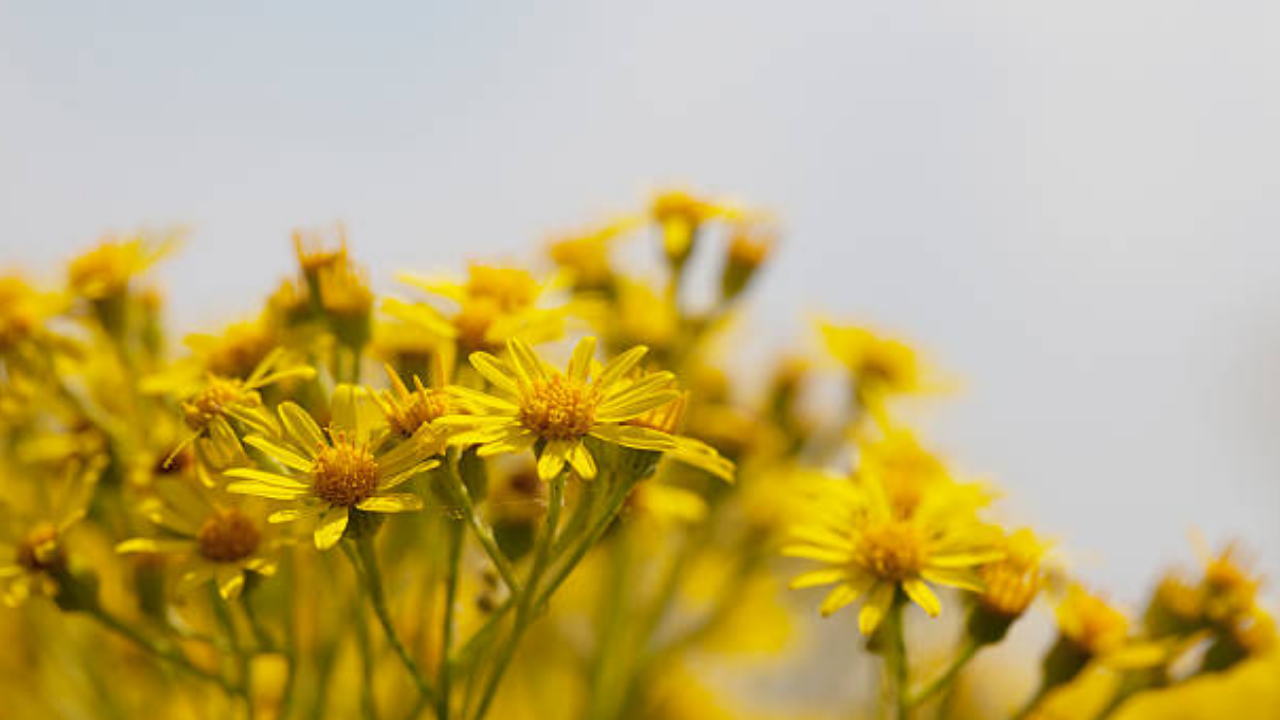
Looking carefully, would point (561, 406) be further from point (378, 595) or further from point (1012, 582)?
point (1012, 582)

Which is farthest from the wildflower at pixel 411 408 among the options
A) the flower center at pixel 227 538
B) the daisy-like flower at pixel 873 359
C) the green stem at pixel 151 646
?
the daisy-like flower at pixel 873 359

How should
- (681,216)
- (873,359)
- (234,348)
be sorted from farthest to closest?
(873,359) < (681,216) < (234,348)

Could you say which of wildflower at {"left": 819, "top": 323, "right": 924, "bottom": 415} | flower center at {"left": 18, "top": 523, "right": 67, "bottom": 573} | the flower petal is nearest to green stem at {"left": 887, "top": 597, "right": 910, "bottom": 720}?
the flower petal

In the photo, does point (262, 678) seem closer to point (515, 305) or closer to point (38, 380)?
point (38, 380)

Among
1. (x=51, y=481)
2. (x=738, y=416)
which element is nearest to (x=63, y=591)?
(x=51, y=481)

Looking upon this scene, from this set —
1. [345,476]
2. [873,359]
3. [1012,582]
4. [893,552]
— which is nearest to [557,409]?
[345,476]

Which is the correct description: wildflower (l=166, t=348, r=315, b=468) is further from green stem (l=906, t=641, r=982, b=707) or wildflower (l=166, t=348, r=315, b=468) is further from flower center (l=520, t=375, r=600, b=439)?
green stem (l=906, t=641, r=982, b=707)

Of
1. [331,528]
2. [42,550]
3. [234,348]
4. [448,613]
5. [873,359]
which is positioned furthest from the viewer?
[873,359]
